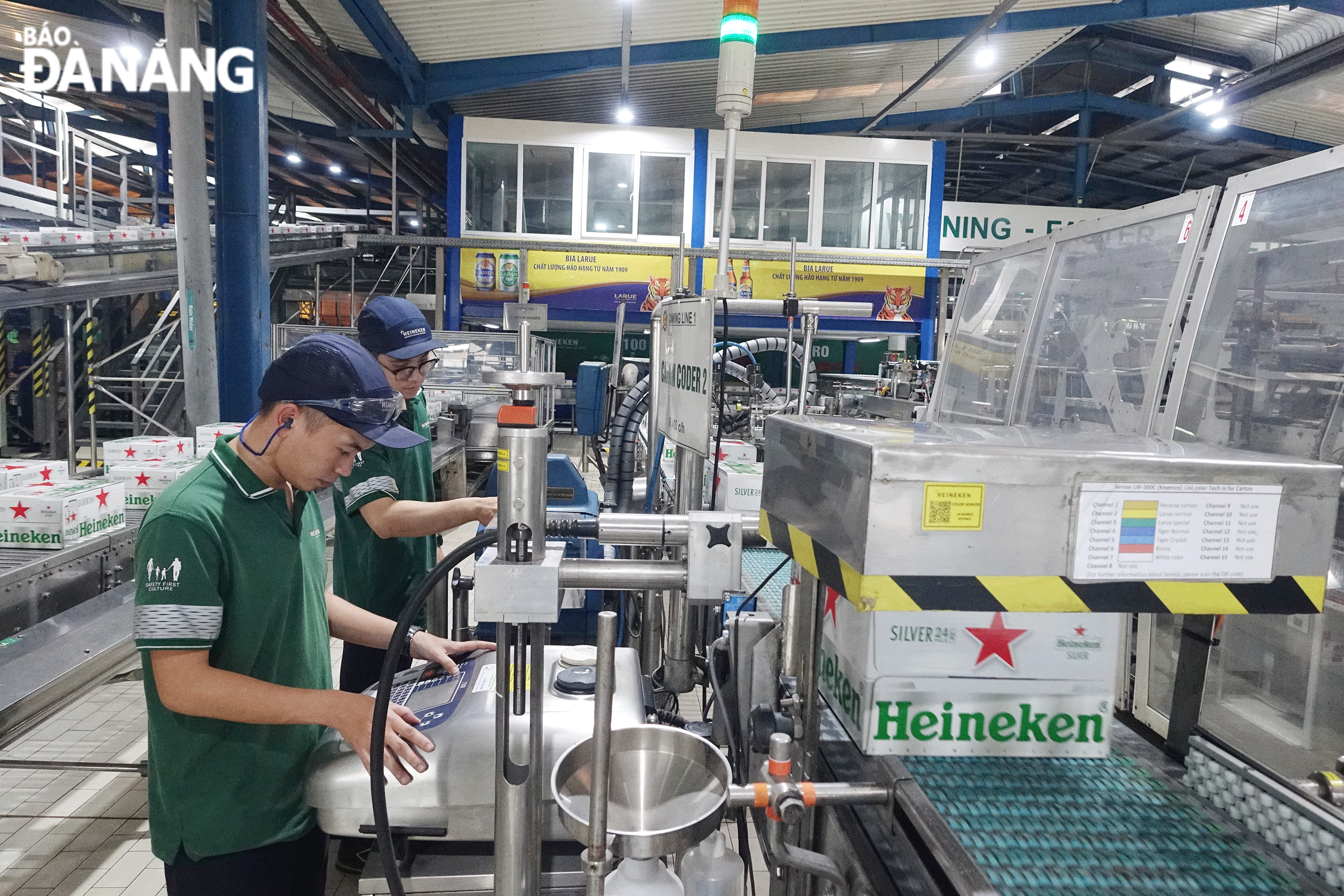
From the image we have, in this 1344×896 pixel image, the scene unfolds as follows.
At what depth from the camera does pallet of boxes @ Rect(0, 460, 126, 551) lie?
7.93ft

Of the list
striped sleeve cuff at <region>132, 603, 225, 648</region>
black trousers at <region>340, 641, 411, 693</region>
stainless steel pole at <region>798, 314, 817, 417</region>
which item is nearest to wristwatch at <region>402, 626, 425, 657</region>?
striped sleeve cuff at <region>132, 603, 225, 648</region>

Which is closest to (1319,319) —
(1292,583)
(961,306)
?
(1292,583)

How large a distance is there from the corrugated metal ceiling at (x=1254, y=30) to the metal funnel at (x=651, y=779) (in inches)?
412

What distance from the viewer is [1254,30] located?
9461 mm

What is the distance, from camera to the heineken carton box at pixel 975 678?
1.12 metres

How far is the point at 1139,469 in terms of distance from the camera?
2.87ft

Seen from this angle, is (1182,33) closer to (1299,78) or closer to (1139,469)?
(1299,78)

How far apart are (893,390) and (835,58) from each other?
5.47 meters

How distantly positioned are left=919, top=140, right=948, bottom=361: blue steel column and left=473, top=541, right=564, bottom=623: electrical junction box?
10.6 meters

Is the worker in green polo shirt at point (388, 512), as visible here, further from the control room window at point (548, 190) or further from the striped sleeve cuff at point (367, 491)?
the control room window at point (548, 190)

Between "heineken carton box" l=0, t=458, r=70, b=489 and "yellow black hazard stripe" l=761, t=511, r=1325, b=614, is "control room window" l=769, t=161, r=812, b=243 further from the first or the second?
"yellow black hazard stripe" l=761, t=511, r=1325, b=614

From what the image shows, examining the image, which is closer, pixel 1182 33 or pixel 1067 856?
pixel 1067 856

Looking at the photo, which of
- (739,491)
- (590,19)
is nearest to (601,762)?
(739,491)

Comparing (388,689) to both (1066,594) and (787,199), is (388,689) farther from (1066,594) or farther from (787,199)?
(787,199)
